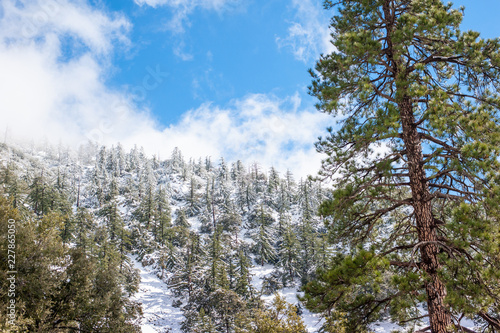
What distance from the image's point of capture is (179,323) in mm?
35156

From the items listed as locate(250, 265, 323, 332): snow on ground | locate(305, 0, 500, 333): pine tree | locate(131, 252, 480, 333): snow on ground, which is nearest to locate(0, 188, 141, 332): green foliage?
locate(305, 0, 500, 333): pine tree

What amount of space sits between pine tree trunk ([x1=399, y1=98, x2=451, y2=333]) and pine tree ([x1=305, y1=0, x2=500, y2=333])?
0.02m

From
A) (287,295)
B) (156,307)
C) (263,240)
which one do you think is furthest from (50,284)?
(263,240)

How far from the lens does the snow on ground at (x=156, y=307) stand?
1309 inches

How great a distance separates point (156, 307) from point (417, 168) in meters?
41.3

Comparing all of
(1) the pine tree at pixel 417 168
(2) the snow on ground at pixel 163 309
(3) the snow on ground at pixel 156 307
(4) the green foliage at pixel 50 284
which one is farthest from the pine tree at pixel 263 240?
(1) the pine tree at pixel 417 168

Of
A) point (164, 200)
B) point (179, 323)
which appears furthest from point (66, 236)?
point (164, 200)

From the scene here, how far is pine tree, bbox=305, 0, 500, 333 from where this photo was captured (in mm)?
5086

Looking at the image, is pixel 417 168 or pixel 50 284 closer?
pixel 417 168

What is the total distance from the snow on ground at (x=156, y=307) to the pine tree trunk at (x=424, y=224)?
3139 centimetres

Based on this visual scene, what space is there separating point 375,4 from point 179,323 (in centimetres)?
3889

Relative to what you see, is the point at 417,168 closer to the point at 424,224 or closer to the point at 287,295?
the point at 424,224

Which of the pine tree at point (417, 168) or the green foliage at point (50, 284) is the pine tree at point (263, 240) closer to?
the green foliage at point (50, 284)

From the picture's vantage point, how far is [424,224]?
6094 mm
